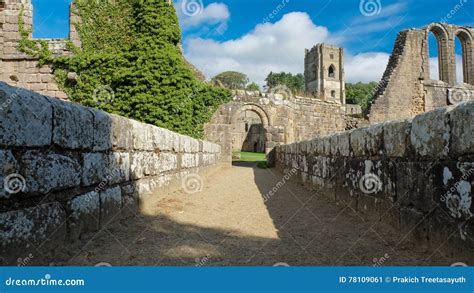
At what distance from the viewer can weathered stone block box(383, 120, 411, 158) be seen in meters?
2.69

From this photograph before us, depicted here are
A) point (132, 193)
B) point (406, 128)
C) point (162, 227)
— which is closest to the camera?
point (406, 128)

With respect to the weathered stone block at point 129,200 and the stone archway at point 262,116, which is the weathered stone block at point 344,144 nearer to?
the weathered stone block at point 129,200

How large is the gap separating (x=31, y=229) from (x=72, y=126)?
2.54 feet

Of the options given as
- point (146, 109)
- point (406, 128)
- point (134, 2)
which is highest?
point (134, 2)

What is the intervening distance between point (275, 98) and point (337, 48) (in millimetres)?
38885

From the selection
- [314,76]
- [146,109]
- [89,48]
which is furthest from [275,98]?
[314,76]

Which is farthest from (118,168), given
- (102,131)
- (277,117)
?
(277,117)

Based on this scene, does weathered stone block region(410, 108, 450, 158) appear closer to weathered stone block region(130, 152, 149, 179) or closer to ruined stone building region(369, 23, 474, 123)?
weathered stone block region(130, 152, 149, 179)

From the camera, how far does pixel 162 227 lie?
3.28m

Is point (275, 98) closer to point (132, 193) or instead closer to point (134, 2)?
point (134, 2)

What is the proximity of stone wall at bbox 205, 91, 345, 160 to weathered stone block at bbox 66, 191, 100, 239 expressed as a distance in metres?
12.4

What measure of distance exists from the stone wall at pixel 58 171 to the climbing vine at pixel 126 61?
27.8 feet

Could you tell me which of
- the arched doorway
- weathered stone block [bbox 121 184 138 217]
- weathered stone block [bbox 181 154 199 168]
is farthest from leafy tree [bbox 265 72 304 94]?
weathered stone block [bbox 121 184 138 217]

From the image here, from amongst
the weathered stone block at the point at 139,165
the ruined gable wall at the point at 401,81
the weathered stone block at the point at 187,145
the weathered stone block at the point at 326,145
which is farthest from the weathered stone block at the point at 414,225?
the ruined gable wall at the point at 401,81
